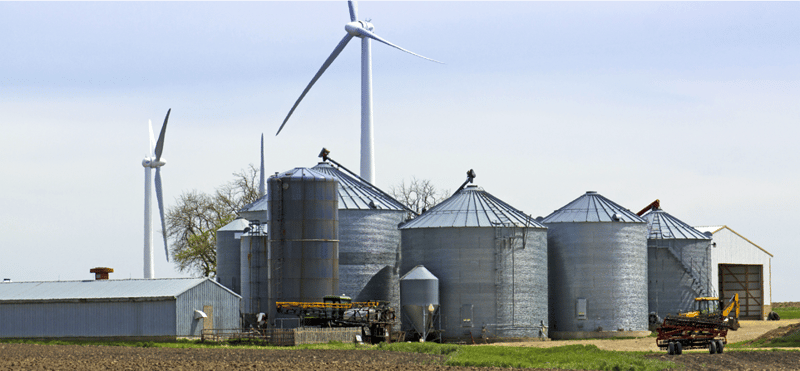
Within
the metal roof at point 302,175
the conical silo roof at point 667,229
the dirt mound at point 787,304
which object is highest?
the metal roof at point 302,175

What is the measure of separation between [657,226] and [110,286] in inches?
1563

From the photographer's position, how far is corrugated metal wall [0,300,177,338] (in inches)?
2304

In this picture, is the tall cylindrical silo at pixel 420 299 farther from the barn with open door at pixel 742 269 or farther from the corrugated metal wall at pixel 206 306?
the barn with open door at pixel 742 269

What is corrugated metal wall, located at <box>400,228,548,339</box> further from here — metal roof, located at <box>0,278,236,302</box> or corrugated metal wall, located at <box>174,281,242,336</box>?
metal roof, located at <box>0,278,236,302</box>

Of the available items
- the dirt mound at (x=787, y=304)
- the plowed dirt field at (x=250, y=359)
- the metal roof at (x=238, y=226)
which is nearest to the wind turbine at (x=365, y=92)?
the metal roof at (x=238, y=226)

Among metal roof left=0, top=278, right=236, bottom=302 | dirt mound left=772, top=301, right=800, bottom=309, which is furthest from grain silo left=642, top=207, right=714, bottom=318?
dirt mound left=772, top=301, right=800, bottom=309

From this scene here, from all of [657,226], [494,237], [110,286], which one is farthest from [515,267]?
[110,286]

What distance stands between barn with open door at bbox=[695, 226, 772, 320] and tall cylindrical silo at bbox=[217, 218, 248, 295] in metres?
40.4

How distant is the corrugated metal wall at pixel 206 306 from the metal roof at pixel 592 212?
21.6 meters

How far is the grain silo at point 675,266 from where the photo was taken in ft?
242

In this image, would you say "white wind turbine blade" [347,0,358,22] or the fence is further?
"white wind turbine blade" [347,0,358,22]

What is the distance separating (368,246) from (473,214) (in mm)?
6972

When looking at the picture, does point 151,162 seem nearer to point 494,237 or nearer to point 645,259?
point 494,237

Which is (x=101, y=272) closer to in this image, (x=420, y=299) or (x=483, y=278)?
(x=420, y=299)
